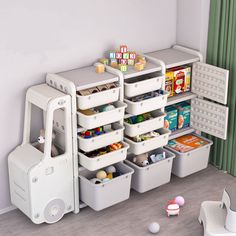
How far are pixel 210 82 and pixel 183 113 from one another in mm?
329

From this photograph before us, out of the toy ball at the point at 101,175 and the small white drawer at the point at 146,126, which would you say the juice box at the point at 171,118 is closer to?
the small white drawer at the point at 146,126

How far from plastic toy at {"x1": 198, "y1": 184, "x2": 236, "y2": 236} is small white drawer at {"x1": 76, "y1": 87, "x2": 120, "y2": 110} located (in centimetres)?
86

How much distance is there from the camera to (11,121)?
318 cm

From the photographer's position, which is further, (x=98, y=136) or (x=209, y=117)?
(x=209, y=117)

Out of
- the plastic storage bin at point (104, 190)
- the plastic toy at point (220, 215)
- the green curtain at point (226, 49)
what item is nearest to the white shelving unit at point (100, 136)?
Result: the plastic storage bin at point (104, 190)

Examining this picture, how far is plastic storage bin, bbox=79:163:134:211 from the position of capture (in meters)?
3.21

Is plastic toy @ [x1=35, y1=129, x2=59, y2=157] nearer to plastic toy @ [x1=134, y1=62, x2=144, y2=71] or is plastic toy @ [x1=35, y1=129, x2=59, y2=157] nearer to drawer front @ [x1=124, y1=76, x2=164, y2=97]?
drawer front @ [x1=124, y1=76, x2=164, y2=97]

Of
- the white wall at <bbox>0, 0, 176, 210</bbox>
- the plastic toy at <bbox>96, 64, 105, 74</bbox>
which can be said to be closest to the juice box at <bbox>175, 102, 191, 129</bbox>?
the white wall at <bbox>0, 0, 176, 210</bbox>

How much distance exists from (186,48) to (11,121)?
137 cm

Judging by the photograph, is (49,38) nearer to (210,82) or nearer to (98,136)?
(98,136)

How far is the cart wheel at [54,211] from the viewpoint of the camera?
319 centimetres

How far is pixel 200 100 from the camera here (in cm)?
372

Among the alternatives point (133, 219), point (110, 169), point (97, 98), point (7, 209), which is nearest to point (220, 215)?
point (133, 219)

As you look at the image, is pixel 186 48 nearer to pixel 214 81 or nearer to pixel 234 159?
pixel 214 81
